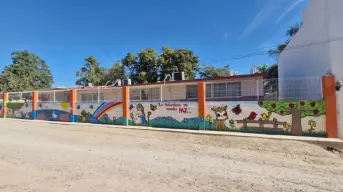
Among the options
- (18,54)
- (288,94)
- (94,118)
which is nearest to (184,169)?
(288,94)

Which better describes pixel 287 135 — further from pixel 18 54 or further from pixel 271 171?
pixel 18 54

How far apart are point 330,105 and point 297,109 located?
1158 millimetres

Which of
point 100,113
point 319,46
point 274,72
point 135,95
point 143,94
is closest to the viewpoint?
point 319,46

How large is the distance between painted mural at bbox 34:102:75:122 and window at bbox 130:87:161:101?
17.7 ft

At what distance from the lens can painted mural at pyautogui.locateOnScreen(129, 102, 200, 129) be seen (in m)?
12.5

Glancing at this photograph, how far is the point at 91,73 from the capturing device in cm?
4544

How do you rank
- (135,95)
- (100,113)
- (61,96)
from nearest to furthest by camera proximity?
(135,95) < (100,113) < (61,96)

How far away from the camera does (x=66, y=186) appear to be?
4805 mm

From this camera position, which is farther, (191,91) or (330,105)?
(191,91)

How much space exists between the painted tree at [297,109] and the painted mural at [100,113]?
9040mm

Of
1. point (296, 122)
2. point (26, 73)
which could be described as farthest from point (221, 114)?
point (26, 73)

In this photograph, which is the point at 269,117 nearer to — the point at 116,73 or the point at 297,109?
the point at 297,109

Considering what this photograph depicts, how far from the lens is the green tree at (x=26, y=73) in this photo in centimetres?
3870

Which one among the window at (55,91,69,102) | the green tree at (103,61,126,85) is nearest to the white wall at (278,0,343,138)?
the window at (55,91,69,102)
